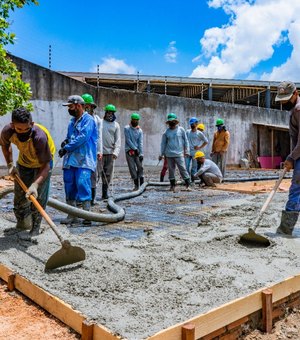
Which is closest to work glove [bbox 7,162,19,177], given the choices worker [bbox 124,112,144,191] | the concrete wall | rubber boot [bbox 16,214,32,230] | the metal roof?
rubber boot [bbox 16,214,32,230]

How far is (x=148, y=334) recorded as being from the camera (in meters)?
1.83

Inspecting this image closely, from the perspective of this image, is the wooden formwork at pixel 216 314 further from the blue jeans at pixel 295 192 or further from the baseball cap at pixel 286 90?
the baseball cap at pixel 286 90

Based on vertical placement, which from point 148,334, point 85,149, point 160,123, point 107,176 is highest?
point 160,123

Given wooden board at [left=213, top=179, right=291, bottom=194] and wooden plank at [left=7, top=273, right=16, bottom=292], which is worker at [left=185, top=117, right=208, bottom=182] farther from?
wooden plank at [left=7, top=273, right=16, bottom=292]

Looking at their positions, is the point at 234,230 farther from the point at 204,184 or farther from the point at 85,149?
the point at 204,184

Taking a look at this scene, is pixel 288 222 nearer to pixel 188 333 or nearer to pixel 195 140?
pixel 188 333

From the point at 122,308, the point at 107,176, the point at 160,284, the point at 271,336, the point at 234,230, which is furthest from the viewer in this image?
the point at 107,176

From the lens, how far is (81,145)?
14.9 feet

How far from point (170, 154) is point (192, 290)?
19.0 feet

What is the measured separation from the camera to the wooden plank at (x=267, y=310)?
2311 mm

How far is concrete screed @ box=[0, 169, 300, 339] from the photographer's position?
7.00 feet

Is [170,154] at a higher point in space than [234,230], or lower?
higher

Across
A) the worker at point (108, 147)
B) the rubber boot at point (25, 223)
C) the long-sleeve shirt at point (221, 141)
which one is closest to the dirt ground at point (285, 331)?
the rubber boot at point (25, 223)

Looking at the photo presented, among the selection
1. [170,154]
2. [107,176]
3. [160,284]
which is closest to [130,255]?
[160,284]
